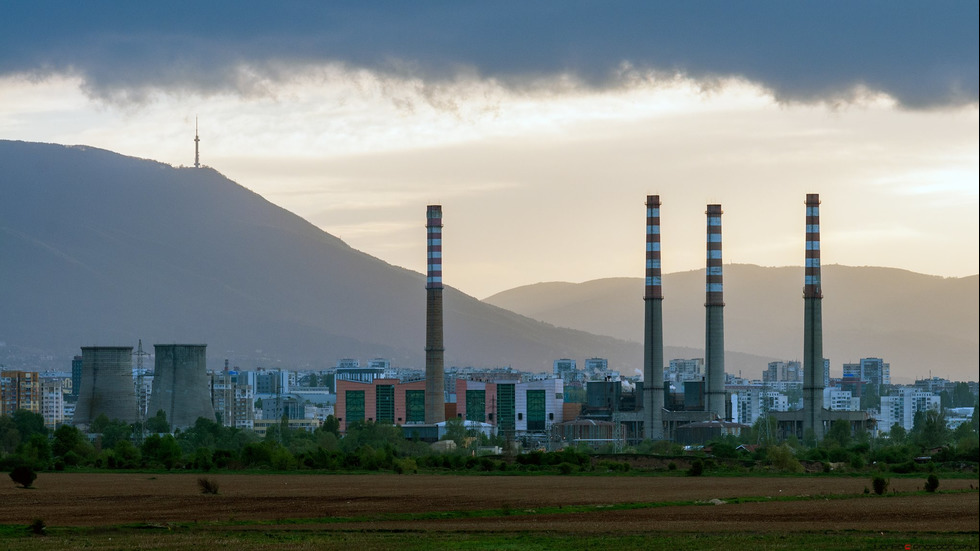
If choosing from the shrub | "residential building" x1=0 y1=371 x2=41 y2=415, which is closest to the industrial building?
"residential building" x1=0 y1=371 x2=41 y2=415

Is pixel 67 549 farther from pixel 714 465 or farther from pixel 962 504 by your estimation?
pixel 714 465

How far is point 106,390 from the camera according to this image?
108 m

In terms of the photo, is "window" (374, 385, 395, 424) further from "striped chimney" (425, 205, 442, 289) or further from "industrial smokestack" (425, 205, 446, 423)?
"striped chimney" (425, 205, 442, 289)

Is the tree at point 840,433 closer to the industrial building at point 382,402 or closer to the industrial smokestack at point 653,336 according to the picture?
the industrial smokestack at point 653,336

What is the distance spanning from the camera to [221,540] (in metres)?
32.8

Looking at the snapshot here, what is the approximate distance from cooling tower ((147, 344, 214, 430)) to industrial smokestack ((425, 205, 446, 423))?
1670cm

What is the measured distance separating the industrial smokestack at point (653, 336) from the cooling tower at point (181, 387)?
3292 cm

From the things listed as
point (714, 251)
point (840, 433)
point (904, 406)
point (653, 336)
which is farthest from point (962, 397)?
point (653, 336)

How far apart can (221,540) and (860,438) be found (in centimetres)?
7650

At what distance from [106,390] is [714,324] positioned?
44.8 m

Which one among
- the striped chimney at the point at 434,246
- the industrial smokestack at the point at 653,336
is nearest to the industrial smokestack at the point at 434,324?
the striped chimney at the point at 434,246

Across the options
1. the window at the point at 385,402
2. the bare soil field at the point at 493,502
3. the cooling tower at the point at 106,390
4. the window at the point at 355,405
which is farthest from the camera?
the window at the point at 355,405

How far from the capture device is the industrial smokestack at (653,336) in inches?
4149

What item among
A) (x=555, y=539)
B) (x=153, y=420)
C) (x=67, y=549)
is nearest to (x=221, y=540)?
(x=67, y=549)
